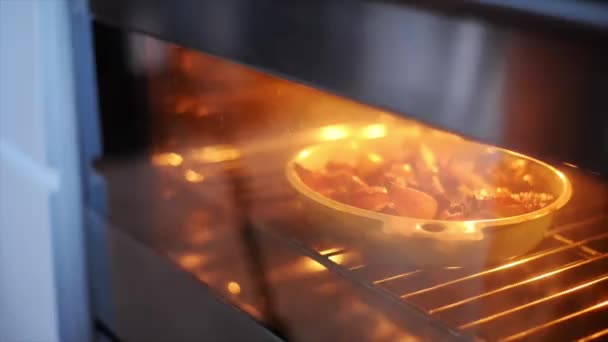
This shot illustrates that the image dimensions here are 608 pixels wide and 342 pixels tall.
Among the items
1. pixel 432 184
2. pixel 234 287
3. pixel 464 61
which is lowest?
pixel 234 287

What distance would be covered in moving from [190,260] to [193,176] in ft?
0.28

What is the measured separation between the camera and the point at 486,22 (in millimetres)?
385

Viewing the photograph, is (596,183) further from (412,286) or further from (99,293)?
(99,293)

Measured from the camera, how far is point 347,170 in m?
0.70

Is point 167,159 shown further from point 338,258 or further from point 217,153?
point 338,258

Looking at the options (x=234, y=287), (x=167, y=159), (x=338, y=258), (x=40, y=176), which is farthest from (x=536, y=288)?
(x=40, y=176)

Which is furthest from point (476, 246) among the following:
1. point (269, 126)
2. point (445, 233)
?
point (269, 126)

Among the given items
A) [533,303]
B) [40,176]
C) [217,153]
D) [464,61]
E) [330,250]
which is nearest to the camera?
[464,61]

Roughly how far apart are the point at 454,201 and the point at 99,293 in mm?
494

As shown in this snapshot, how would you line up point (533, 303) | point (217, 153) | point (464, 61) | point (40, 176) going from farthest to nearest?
1. point (40, 176)
2. point (217, 153)
3. point (533, 303)
4. point (464, 61)

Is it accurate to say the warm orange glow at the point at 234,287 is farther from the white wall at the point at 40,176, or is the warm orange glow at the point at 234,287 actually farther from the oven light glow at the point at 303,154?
the white wall at the point at 40,176

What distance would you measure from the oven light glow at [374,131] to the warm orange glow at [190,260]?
0.21m

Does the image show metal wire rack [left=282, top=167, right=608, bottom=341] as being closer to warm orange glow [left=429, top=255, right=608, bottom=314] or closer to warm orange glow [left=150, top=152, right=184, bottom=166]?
warm orange glow [left=429, top=255, right=608, bottom=314]

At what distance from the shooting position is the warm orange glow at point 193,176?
0.74 metres
